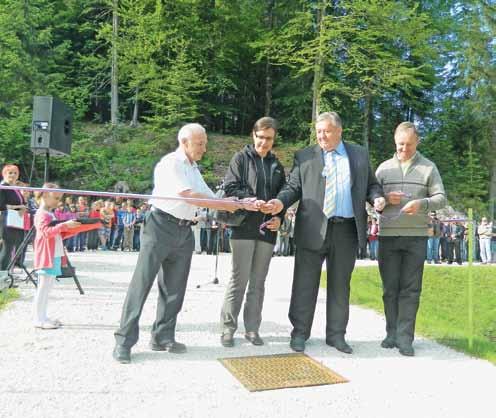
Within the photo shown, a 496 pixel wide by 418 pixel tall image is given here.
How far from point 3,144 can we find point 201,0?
1433cm

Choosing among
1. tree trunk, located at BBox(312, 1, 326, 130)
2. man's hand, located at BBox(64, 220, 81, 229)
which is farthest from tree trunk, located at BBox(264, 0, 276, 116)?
man's hand, located at BBox(64, 220, 81, 229)

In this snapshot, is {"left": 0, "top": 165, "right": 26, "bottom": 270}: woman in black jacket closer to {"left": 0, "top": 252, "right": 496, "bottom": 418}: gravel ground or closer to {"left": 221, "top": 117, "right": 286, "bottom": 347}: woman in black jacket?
{"left": 0, "top": 252, "right": 496, "bottom": 418}: gravel ground

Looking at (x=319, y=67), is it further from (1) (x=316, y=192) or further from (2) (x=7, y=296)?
(1) (x=316, y=192)

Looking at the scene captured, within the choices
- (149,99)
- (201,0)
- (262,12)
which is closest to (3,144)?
(149,99)

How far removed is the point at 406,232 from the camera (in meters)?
4.56

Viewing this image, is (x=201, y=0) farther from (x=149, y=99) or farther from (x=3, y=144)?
(x=3, y=144)

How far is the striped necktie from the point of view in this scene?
4477mm

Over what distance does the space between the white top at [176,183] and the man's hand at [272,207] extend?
469mm

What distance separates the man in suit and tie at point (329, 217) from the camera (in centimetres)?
450

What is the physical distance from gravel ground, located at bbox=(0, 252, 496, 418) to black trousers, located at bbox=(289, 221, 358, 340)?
0.82 ft

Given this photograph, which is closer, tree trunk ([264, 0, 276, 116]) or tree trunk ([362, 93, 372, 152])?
tree trunk ([362, 93, 372, 152])

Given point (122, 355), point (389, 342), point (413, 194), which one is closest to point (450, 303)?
point (389, 342)

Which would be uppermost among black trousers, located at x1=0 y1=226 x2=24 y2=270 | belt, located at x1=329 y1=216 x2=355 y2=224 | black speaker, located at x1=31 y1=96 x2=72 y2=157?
black speaker, located at x1=31 y1=96 x2=72 y2=157

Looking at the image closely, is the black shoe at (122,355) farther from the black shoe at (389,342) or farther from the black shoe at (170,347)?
the black shoe at (389,342)
